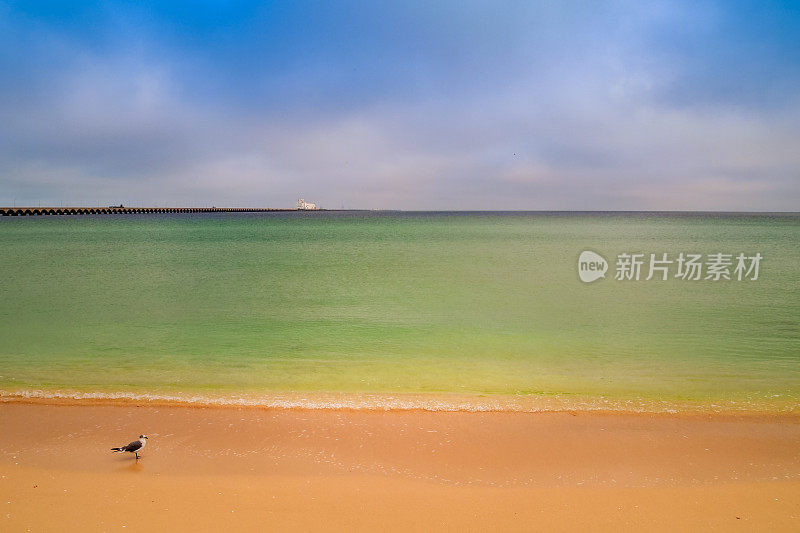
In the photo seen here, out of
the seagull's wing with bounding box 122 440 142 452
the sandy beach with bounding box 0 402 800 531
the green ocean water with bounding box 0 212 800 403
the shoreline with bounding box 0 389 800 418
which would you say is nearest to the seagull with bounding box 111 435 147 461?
the seagull's wing with bounding box 122 440 142 452

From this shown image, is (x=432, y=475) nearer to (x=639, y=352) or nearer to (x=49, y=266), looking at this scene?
(x=639, y=352)

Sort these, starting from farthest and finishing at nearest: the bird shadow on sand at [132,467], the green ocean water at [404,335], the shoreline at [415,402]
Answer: the green ocean water at [404,335], the shoreline at [415,402], the bird shadow on sand at [132,467]

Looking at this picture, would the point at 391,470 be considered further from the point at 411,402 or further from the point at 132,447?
the point at 132,447

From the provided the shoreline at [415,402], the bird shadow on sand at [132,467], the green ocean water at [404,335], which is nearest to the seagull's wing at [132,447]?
the bird shadow on sand at [132,467]

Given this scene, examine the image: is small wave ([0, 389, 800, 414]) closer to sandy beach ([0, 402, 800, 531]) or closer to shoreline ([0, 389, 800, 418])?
shoreline ([0, 389, 800, 418])

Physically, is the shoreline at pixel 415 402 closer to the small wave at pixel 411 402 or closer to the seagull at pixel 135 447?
the small wave at pixel 411 402

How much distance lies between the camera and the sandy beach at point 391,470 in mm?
4680

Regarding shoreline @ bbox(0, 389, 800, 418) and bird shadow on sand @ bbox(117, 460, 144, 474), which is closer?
bird shadow on sand @ bbox(117, 460, 144, 474)

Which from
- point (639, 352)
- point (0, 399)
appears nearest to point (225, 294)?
point (0, 399)

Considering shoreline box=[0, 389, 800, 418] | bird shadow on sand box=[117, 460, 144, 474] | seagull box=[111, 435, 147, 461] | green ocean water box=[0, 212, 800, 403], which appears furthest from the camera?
green ocean water box=[0, 212, 800, 403]

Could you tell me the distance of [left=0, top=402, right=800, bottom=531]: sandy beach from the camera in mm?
4680

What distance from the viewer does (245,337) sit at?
12500 mm

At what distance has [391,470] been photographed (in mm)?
5590

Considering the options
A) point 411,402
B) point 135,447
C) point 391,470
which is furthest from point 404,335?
point 135,447
